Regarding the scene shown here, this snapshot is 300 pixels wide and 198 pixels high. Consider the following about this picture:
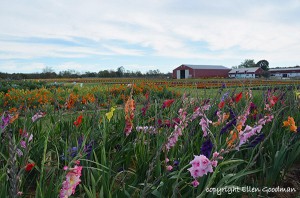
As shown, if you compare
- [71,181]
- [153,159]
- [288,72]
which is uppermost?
[288,72]

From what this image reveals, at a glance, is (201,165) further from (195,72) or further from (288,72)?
(288,72)

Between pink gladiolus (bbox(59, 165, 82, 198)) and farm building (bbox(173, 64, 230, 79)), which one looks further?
farm building (bbox(173, 64, 230, 79))

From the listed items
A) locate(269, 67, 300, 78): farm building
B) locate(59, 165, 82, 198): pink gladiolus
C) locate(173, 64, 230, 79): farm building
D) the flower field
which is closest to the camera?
locate(59, 165, 82, 198): pink gladiolus

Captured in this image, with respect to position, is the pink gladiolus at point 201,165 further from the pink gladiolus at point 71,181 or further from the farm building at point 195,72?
the farm building at point 195,72

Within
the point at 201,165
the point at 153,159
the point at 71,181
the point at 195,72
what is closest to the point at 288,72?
the point at 195,72

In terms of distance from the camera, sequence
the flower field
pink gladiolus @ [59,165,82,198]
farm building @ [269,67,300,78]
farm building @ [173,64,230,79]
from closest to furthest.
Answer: pink gladiolus @ [59,165,82,198]
the flower field
farm building @ [173,64,230,79]
farm building @ [269,67,300,78]

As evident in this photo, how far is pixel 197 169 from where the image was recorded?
128 centimetres

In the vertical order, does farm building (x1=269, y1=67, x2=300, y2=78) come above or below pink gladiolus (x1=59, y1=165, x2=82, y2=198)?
above

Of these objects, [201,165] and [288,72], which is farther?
[288,72]

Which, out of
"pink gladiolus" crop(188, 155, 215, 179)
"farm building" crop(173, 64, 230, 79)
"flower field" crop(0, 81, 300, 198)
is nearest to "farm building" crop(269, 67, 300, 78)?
"farm building" crop(173, 64, 230, 79)

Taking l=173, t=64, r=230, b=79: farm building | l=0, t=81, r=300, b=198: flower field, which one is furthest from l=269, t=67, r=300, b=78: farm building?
l=0, t=81, r=300, b=198: flower field

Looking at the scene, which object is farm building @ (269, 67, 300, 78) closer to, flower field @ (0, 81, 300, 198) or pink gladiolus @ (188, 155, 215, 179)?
flower field @ (0, 81, 300, 198)

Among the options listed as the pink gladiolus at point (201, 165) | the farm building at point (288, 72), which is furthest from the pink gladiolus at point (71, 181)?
the farm building at point (288, 72)

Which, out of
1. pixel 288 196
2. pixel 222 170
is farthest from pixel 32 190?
pixel 288 196
